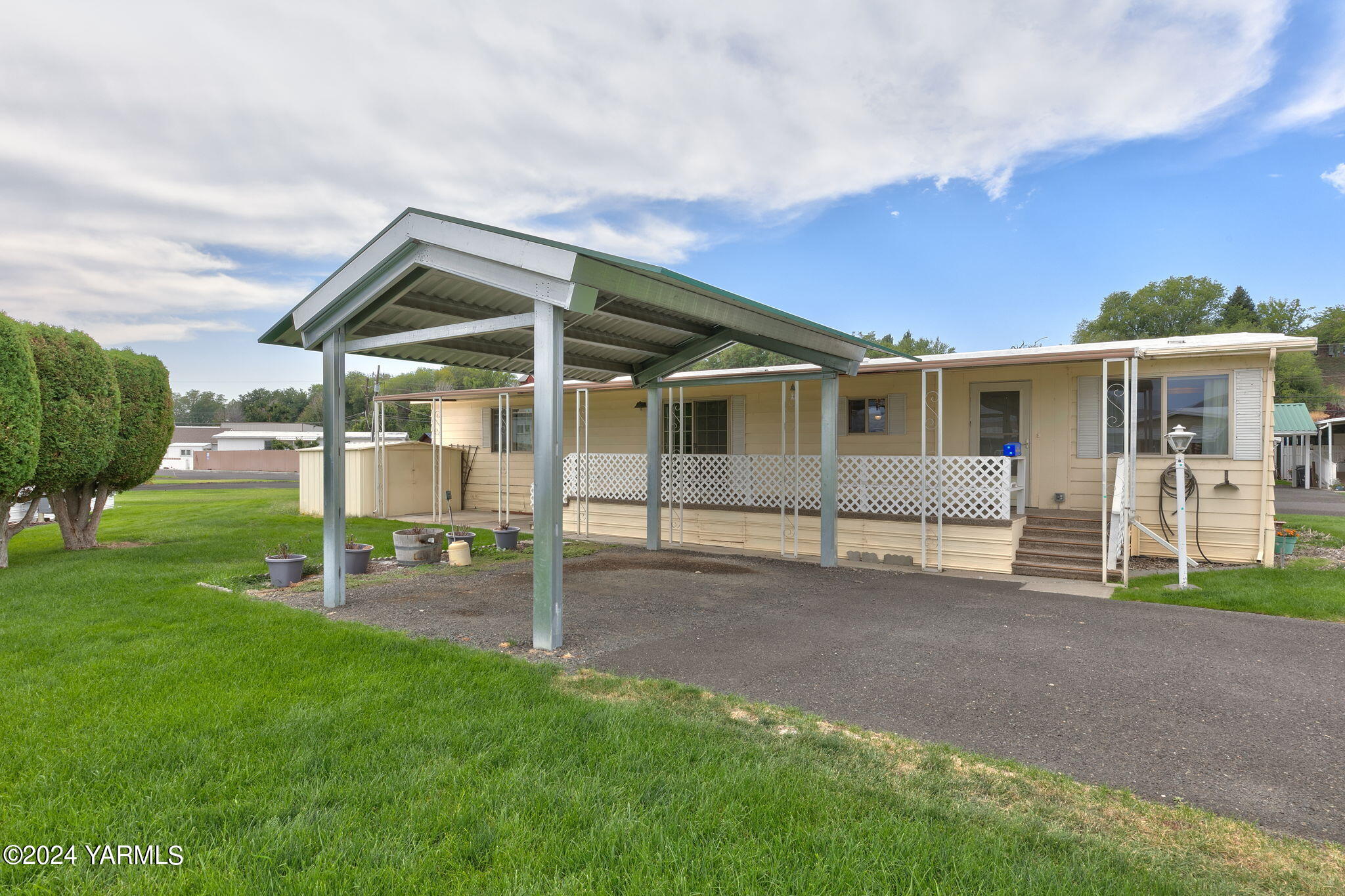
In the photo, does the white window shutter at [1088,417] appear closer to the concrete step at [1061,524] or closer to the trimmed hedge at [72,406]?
the concrete step at [1061,524]

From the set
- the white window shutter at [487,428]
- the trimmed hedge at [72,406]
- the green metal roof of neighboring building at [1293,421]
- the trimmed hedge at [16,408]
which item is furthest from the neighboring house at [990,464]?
the green metal roof of neighboring building at [1293,421]

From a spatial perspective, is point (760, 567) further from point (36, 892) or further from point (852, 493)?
point (36, 892)

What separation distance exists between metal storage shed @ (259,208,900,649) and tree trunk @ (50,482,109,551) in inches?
218

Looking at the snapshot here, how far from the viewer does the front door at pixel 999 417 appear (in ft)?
32.7

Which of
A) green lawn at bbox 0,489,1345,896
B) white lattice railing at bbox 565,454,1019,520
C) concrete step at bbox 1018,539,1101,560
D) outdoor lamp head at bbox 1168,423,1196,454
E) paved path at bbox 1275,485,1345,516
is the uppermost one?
outdoor lamp head at bbox 1168,423,1196,454

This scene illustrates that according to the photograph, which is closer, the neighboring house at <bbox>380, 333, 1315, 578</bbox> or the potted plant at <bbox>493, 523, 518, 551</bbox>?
the neighboring house at <bbox>380, 333, 1315, 578</bbox>

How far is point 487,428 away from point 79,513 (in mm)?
7769

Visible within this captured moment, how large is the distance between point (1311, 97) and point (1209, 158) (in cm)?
821

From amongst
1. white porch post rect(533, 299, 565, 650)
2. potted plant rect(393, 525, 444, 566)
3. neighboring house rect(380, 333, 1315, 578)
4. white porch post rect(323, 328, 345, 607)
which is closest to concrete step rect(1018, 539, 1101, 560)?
neighboring house rect(380, 333, 1315, 578)

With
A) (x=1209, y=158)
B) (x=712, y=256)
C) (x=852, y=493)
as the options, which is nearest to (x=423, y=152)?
(x=852, y=493)

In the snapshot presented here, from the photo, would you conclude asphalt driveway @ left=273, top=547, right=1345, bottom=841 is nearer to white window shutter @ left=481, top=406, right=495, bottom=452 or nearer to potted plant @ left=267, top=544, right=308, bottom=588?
potted plant @ left=267, top=544, right=308, bottom=588

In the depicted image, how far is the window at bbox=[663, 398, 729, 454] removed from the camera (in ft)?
42.0

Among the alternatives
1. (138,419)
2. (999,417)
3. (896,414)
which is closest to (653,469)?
(896,414)

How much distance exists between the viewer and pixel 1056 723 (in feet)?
12.0
